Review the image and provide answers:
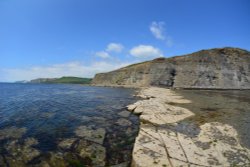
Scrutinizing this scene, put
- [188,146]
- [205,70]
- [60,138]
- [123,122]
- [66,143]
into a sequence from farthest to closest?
[205,70] < [123,122] < [60,138] < [66,143] < [188,146]

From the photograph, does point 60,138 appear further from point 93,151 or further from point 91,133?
point 93,151

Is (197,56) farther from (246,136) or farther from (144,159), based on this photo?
(144,159)

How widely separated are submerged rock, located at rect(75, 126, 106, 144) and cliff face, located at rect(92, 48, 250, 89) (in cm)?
6108

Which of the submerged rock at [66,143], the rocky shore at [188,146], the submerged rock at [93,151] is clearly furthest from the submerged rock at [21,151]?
the rocky shore at [188,146]

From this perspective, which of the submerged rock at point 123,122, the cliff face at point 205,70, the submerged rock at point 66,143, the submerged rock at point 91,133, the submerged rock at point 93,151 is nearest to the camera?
the submerged rock at point 93,151

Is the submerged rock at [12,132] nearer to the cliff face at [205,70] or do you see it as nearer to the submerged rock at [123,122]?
the submerged rock at [123,122]

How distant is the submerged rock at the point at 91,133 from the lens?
10.9m

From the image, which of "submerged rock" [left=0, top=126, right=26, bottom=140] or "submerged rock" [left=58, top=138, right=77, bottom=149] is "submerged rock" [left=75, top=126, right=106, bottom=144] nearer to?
"submerged rock" [left=58, top=138, right=77, bottom=149]

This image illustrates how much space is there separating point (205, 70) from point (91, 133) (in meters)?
65.2

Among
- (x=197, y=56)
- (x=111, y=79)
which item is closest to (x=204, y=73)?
(x=197, y=56)

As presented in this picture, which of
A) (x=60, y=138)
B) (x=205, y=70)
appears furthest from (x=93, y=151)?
(x=205, y=70)

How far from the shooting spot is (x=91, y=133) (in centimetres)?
1191

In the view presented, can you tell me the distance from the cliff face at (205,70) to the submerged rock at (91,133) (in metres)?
61.1

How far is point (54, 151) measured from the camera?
903cm
